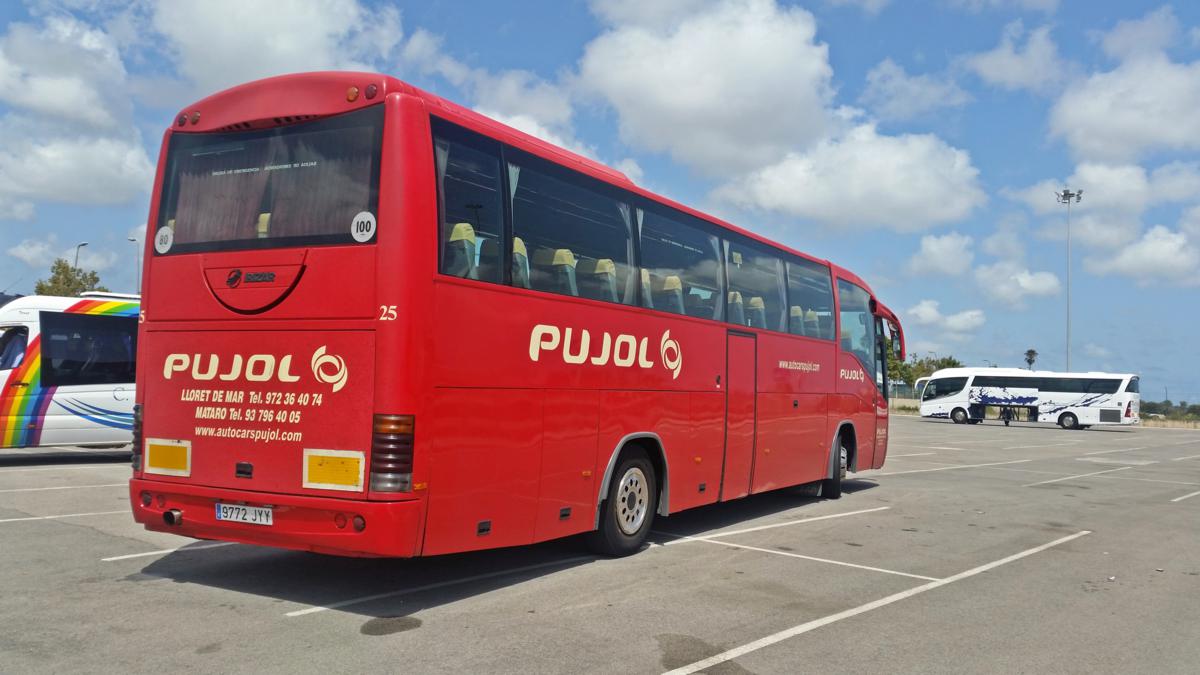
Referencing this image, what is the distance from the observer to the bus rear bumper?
18.9ft

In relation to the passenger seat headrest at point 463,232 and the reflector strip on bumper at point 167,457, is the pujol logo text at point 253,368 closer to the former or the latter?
the reflector strip on bumper at point 167,457

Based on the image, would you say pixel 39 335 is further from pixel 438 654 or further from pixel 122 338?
pixel 438 654

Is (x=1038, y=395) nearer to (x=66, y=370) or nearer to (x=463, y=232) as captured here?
(x=66, y=370)

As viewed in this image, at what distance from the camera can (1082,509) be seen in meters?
13.4

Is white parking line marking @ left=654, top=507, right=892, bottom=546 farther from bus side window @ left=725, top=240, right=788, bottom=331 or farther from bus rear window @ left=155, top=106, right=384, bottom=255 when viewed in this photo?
bus rear window @ left=155, top=106, right=384, bottom=255

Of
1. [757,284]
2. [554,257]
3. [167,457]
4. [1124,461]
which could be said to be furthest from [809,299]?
[1124,461]

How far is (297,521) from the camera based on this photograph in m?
6.02

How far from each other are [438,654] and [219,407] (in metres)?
2.59

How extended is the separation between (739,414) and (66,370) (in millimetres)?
11940

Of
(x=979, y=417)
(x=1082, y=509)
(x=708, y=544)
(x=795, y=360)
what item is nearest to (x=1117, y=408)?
(x=979, y=417)

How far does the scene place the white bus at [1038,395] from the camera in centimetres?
4825

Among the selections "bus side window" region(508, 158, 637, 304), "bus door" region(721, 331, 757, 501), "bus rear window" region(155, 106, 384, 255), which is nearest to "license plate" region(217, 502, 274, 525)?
"bus rear window" region(155, 106, 384, 255)

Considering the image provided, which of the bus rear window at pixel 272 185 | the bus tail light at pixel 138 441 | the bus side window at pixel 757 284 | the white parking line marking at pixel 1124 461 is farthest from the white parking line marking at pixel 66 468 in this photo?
the white parking line marking at pixel 1124 461

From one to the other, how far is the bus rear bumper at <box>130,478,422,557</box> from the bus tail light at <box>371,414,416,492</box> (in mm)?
131
